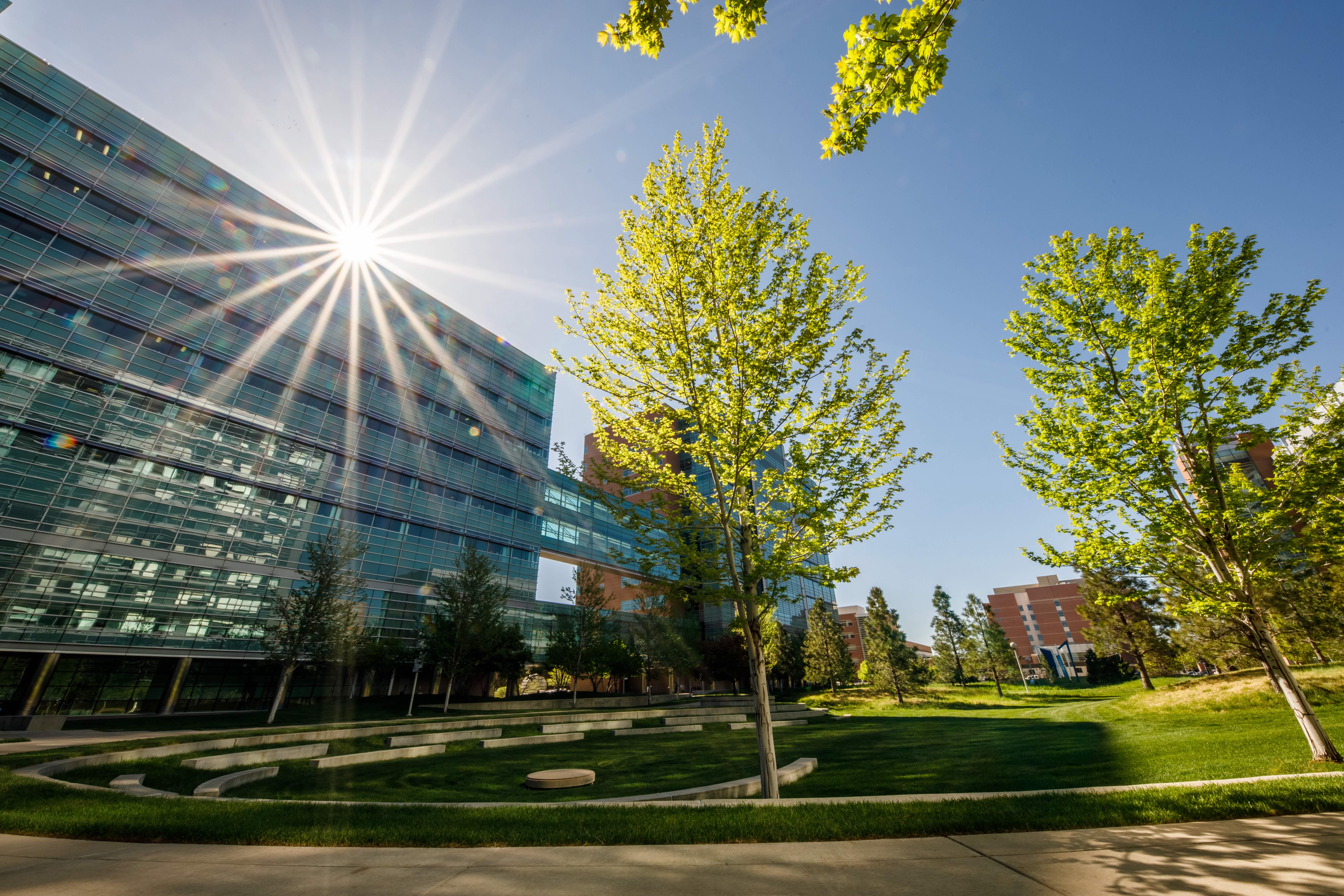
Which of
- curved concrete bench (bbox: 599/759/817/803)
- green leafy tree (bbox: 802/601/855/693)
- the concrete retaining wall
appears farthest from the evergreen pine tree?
curved concrete bench (bbox: 599/759/817/803)

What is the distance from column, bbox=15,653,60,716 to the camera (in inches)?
1000

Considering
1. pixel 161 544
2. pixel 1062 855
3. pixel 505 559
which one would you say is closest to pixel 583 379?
pixel 1062 855

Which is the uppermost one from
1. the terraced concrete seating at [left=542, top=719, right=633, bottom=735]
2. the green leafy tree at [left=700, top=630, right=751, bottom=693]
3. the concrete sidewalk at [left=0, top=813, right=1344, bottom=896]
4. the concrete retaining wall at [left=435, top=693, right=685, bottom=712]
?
the green leafy tree at [left=700, top=630, right=751, bottom=693]

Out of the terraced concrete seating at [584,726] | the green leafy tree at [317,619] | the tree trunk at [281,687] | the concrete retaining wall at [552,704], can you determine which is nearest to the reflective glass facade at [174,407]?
A: the green leafy tree at [317,619]

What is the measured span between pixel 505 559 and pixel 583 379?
41.3m

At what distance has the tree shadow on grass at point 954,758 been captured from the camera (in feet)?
30.2

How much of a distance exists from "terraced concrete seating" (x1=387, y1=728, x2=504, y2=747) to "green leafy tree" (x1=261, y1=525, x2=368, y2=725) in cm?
1174

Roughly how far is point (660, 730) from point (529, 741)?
5712 mm

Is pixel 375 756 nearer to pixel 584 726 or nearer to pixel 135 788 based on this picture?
pixel 135 788

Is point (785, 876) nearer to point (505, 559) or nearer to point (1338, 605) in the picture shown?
point (1338, 605)

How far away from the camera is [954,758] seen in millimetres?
12586

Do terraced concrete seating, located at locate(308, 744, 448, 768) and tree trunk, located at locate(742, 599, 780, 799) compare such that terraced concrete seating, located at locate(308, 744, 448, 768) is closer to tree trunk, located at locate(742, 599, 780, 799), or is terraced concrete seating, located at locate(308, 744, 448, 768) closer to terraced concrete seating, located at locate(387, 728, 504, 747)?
terraced concrete seating, located at locate(387, 728, 504, 747)

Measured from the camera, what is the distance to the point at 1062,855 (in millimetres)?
3969

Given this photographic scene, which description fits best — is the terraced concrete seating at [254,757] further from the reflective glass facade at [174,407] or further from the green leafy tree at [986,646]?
the green leafy tree at [986,646]
